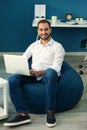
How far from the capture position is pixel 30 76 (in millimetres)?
3096

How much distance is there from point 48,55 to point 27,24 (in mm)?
2386

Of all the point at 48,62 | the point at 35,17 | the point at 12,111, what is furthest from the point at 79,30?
the point at 12,111

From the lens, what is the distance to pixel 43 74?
9.98ft

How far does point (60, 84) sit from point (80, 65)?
1780 millimetres

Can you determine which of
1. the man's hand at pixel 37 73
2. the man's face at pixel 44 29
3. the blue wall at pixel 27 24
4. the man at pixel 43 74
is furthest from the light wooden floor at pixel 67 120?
the blue wall at pixel 27 24

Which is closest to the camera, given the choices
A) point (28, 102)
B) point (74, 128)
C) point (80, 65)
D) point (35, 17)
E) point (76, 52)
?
point (74, 128)

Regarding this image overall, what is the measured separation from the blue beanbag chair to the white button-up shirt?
17 centimetres

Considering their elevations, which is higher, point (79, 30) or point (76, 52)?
point (79, 30)

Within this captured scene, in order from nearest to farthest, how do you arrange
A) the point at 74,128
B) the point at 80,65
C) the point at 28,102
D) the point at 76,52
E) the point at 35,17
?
1. the point at 74,128
2. the point at 28,102
3. the point at 80,65
4. the point at 35,17
5. the point at 76,52

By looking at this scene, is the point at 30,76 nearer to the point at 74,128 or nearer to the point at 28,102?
the point at 28,102

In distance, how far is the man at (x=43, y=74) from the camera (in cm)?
281

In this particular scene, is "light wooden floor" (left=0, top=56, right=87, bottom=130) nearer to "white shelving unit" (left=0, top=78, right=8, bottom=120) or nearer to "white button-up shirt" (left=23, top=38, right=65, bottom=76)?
"white shelving unit" (left=0, top=78, right=8, bottom=120)

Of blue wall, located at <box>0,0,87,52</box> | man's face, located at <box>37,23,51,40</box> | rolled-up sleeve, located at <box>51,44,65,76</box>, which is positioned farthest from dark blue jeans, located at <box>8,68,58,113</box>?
blue wall, located at <box>0,0,87,52</box>

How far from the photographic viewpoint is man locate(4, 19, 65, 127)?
2.81 metres
